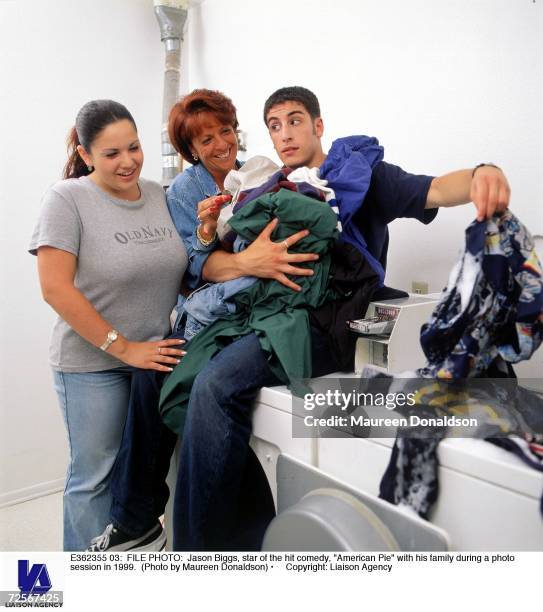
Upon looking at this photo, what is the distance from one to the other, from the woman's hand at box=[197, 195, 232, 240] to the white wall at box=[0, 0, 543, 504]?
0.63 m

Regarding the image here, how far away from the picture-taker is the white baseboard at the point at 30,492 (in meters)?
2.17

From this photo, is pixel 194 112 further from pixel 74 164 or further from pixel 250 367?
pixel 250 367

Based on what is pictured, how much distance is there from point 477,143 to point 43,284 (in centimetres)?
114

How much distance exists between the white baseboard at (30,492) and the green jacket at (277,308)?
55.8 inches

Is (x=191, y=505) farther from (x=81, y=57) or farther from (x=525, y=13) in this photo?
(x=81, y=57)

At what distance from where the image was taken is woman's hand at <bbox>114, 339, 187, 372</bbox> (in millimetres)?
1248

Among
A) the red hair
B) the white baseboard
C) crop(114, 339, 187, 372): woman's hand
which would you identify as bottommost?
the white baseboard

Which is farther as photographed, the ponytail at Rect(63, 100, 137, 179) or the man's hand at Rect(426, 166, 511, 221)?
the ponytail at Rect(63, 100, 137, 179)

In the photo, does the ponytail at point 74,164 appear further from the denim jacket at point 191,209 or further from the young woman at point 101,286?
the denim jacket at point 191,209

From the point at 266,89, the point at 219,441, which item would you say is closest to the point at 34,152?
the point at 266,89

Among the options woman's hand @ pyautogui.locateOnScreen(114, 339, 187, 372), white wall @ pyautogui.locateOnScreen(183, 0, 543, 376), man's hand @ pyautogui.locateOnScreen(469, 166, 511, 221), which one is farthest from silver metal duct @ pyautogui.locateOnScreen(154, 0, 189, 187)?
man's hand @ pyautogui.locateOnScreen(469, 166, 511, 221)

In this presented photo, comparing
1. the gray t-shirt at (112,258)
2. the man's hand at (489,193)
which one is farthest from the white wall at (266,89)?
the gray t-shirt at (112,258)

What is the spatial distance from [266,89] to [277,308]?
1.26 meters

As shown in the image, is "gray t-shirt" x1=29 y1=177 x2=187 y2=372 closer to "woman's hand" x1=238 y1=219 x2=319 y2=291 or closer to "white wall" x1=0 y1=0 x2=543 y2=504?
"woman's hand" x1=238 y1=219 x2=319 y2=291
